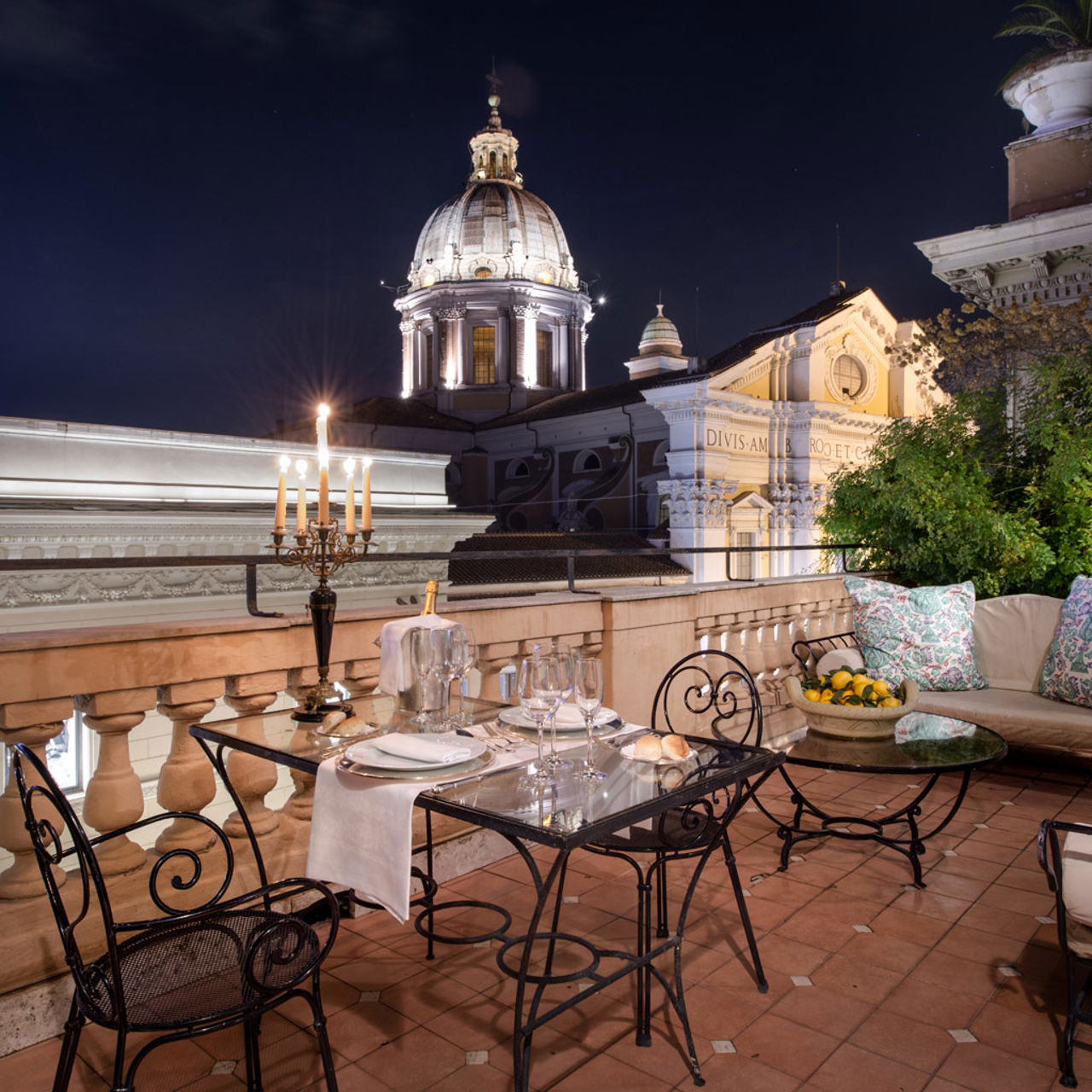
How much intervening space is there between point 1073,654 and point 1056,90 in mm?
5865

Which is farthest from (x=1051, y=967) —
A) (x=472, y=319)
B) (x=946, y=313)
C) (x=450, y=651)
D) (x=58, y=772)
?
(x=472, y=319)

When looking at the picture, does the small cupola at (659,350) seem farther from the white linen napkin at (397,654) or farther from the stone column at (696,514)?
the white linen napkin at (397,654)

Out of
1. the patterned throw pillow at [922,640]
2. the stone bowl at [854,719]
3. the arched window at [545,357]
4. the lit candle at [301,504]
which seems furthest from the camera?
the arched window at [545,357]

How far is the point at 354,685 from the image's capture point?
352 centimetres

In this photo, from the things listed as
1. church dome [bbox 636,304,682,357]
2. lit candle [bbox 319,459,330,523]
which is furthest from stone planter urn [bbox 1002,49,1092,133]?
church dome [bbox 636,304,682,357]

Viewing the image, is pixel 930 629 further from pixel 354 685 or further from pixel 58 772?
pixel 58 772

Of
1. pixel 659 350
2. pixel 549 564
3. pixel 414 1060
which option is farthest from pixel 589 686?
pixel 659 350

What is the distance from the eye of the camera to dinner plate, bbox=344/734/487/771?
7.50ft

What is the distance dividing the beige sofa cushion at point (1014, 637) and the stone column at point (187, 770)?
4589mm

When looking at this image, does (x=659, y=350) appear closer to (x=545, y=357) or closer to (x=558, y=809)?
(x=545, y=357)

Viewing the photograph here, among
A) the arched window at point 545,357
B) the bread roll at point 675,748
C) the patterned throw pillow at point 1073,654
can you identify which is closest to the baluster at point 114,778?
the bread roll at point 675,748

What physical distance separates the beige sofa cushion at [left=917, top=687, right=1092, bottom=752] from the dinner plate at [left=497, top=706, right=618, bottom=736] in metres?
2.83

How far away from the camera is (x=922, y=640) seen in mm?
5344

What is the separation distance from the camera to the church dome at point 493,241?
4281 cm
